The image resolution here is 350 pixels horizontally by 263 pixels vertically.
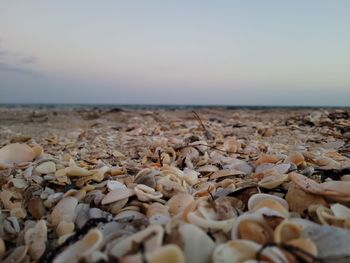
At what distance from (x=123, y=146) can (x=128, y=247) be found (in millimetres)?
3001

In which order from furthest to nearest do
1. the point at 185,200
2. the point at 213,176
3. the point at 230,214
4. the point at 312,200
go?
the point at 213,176
the point at 185,200
the point at 312,200
the point at 230,214

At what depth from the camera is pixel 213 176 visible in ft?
8.20

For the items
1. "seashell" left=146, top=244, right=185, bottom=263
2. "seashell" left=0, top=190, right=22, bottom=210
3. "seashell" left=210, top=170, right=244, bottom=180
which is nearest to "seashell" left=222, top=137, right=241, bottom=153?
"seashell" left=210, top=170, right=244, bottom=180

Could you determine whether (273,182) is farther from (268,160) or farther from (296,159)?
(268,160)

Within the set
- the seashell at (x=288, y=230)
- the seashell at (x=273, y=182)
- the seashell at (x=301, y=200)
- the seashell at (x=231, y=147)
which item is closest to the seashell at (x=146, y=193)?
the seashell at (x=273, y=182)

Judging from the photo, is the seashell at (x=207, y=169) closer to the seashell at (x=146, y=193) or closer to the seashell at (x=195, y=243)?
the seashell at (x=146, y=193)

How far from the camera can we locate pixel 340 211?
1496 millimetres

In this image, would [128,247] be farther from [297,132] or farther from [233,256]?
[297,132]

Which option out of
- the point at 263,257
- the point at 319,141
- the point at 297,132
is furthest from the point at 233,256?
the point at 297,132

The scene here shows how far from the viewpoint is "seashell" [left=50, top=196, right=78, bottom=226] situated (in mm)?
1826

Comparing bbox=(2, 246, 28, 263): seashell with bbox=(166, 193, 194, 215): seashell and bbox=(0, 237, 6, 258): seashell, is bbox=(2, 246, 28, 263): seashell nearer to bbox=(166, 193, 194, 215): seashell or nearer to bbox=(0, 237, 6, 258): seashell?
bbox=(0, 237, 6, 258): seashell

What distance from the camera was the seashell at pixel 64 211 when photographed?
183cm

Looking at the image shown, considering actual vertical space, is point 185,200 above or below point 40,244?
above

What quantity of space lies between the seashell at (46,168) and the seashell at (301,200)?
153 cm
